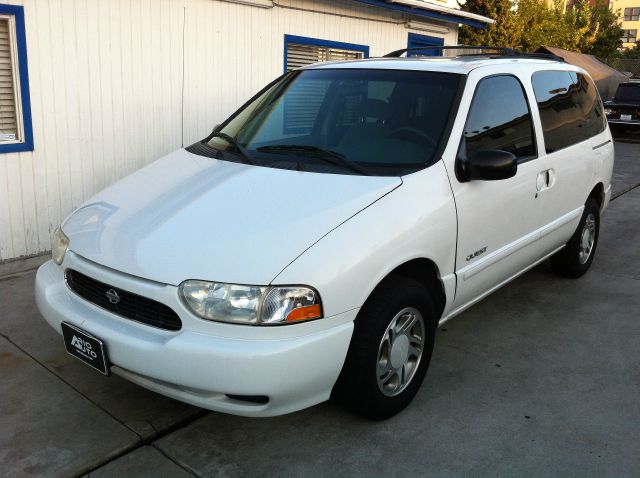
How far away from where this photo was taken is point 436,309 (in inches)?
143

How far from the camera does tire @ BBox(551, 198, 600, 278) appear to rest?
17.8 ft

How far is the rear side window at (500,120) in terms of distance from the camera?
3.77 meters

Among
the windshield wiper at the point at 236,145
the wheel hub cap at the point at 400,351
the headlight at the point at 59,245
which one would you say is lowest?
the wheel hub cap at the point at 400,351

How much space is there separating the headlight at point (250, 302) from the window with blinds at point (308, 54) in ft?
19.3

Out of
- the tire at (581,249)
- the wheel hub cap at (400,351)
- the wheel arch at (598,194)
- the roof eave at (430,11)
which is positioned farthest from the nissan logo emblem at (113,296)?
the roof eave at (430,11)

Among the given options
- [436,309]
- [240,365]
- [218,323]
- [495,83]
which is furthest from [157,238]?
[495,83]

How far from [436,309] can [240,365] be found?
4.50 ft

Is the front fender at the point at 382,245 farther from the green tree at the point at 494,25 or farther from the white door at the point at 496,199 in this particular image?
the green tree at the point at 494,25

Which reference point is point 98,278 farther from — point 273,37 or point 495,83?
point 273,37

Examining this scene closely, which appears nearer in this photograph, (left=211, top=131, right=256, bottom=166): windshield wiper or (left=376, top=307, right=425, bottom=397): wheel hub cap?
(left=376, top=307, right=425, bottom=397): wheel hub cap

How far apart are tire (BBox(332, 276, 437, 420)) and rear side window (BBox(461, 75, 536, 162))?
95cm

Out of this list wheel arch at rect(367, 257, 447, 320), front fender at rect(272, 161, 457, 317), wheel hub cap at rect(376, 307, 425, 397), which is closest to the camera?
front fender at rect(272, 161, 457, 317)

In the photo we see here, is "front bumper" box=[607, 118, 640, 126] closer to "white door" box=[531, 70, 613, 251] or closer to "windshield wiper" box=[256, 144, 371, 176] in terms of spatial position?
"white door" box=[531, 70, 613, 251]

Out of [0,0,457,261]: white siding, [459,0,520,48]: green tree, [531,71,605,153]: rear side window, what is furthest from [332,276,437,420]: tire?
[459,0,520,48]: green tree
